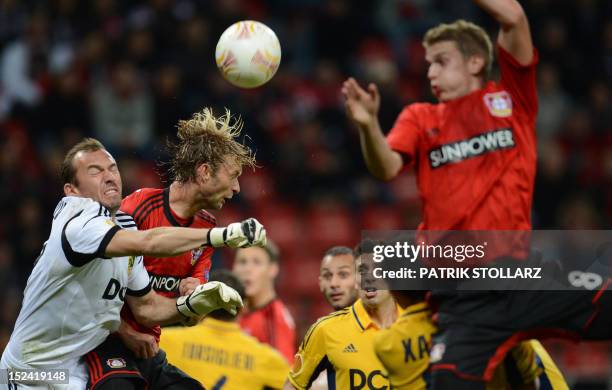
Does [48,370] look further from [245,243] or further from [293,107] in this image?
[293,107]

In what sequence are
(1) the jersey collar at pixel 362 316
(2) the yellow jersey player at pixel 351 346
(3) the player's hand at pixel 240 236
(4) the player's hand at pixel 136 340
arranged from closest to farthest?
(3) the player's hand at pixel 240 236 → (4) the player's hand at pixel 136 340 → (2) the yellow jersey player at pixel 351 346 → (1) the jersey collar at pixel 362 316

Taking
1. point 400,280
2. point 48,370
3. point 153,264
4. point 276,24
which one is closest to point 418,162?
point 400,280

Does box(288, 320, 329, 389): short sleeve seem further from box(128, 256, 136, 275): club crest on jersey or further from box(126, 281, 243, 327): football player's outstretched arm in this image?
box(128, 256, 136, 275): club crest on jersey

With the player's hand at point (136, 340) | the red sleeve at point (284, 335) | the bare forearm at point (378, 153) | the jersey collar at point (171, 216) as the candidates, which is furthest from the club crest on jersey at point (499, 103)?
the red sleeve at point (284, 335)

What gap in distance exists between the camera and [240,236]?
514 cm

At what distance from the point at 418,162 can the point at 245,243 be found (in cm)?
125

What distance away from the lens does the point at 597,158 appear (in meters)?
13.0

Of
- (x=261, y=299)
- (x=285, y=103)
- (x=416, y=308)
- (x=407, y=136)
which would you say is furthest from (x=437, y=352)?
(x=285, y=103)

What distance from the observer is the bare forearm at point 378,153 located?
5.44 metres

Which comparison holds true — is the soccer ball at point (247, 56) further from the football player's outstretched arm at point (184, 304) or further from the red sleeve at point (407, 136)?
the football player's outstretched arm at point (184, 304)

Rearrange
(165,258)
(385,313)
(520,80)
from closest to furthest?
(520,80) → (165,258) → (385,313)

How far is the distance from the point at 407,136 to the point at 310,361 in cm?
170

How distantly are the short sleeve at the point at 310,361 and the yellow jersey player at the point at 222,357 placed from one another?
877mm

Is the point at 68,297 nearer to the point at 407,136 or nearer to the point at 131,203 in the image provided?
the point at 131,203
